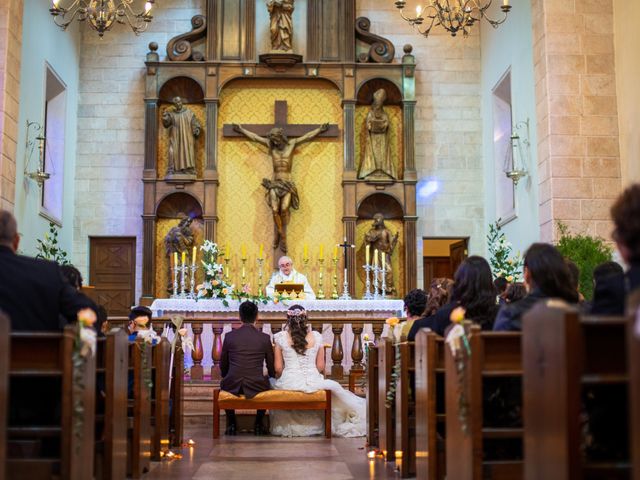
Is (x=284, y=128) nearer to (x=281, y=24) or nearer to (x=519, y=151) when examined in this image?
(x=281, y=24)

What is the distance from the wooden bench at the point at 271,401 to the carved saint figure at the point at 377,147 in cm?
670

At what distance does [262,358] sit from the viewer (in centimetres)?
796

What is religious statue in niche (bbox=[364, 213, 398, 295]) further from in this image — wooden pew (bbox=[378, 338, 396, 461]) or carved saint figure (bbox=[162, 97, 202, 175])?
wooden pew (bbox=[378, 338, 396, 461])

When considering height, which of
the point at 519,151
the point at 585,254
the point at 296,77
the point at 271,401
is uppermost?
the point at 296,77

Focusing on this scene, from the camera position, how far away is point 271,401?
25.7 feet

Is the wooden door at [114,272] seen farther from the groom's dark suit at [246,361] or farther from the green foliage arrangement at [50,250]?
the groom's dark suit at [246,361]

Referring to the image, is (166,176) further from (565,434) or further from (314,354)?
Result: (565,434)

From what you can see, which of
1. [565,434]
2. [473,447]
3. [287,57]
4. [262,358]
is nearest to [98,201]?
[287,57]

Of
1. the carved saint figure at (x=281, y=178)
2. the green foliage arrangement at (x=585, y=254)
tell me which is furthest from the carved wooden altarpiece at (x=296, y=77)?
the green foliage arrangement at (x=585, y=254)

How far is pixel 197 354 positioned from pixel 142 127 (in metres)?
6.31

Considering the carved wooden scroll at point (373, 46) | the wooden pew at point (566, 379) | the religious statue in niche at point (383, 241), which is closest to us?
the wooden pew at point (566, 379)

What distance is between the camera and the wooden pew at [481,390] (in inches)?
156

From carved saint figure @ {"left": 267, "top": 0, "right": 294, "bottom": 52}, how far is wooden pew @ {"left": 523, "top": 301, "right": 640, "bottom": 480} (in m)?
11.4

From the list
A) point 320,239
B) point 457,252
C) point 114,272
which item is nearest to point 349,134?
point 320,239
